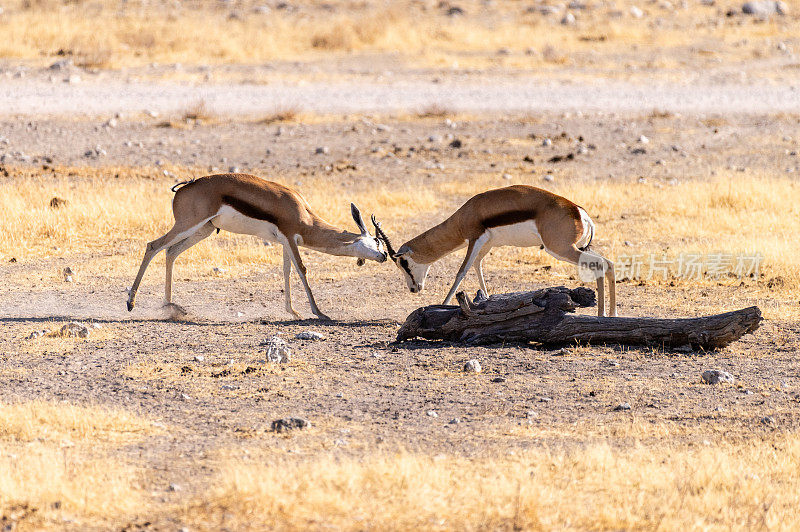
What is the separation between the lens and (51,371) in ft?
25.7

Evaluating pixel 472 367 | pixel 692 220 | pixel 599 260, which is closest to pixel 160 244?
pixel 472 367

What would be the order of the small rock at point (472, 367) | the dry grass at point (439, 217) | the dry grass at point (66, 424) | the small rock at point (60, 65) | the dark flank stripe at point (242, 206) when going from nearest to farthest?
the dry grass at point (66, 424)
the small rock at point (472, 367)
the dark flank stripe at point (242, 206)
the dry grass at point (439, 217)
the small rock at point (60, 65)

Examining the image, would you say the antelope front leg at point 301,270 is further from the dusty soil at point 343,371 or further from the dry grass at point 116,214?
the dry grass at point 116,214

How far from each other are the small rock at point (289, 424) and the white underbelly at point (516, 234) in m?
3.31

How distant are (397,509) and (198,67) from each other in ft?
70.8


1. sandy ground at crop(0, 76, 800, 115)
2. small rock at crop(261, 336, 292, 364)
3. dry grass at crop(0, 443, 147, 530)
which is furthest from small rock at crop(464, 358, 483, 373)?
sandy ground at crop(0, 76, 800, 115)

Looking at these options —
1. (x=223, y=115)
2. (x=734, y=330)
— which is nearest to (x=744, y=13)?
(x=223, y=115)

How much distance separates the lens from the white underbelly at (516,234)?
367 inches

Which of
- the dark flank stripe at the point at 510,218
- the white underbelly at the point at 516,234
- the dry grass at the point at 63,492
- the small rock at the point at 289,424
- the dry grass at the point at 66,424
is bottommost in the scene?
the small rock at the point at 289,424

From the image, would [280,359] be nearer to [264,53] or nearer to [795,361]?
[795,361]

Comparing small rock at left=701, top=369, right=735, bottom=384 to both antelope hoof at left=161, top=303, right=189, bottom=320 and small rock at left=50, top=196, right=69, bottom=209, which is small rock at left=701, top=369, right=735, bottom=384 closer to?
antelope hoof at left=161, top=303, right=189, bottom=320

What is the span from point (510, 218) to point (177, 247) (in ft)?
10.1

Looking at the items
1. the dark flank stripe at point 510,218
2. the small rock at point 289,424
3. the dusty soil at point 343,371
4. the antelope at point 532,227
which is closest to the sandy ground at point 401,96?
the dusty soil at point 343,371

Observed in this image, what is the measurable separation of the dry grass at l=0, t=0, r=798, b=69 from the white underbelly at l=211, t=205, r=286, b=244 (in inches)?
656
